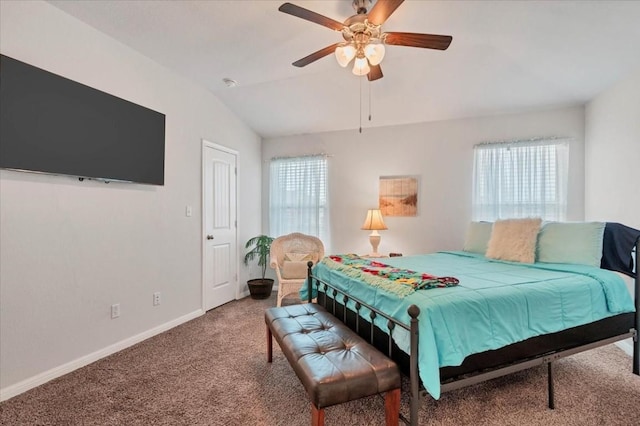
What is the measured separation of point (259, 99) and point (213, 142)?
32.5 inches

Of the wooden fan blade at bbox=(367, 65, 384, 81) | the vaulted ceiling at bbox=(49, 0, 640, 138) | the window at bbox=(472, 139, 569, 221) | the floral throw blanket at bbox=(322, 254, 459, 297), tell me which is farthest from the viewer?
the window at bbox=(472, 139, 569, 221)

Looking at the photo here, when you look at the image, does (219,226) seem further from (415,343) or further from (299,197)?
(415,343)

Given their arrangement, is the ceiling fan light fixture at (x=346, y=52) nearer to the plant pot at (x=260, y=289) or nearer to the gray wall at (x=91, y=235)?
the gray wall at (x=91, y=235)

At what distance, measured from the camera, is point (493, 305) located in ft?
5.65

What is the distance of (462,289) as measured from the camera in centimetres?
182

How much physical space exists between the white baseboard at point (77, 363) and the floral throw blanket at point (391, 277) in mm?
1940

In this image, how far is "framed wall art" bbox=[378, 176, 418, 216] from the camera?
4.27 meters

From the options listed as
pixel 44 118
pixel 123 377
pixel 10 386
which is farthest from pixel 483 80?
pixel 10 386

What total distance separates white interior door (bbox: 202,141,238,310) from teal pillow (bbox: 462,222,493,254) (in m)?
3.02

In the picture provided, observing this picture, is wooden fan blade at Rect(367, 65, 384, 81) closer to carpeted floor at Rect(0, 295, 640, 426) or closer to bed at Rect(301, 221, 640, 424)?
bed at Rect(301, 221, 640, 424)

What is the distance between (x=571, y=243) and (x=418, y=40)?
2067 millimetres

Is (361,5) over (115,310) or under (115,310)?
over

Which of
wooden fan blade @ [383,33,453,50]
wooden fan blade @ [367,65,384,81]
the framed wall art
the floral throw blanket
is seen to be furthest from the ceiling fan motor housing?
the framed wall art

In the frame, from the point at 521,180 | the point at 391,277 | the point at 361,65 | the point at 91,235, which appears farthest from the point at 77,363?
the point at 521,180
